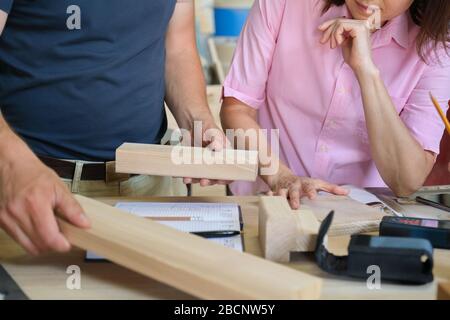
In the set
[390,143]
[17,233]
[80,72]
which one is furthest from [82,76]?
[390,143]

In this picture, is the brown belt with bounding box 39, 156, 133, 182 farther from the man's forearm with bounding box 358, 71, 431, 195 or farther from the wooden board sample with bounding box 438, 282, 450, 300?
the wooden board sample with bounding box 438, 282, 450, 300

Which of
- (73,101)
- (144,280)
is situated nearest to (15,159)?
(144,280)

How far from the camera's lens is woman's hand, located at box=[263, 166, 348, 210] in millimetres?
1422

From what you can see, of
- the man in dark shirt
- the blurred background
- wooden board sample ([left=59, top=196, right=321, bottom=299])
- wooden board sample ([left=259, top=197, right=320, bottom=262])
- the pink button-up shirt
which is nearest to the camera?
wooden board sample ([left=59, top=196, right=321, bottom=299])

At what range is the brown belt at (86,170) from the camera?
1.49 meters

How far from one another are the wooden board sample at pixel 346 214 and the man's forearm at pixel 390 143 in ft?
0.75

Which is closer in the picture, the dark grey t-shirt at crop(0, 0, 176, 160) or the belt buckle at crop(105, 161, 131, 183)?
the dark grey t-shirt at crop(0, 0, 176, 160)

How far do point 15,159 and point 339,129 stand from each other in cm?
92

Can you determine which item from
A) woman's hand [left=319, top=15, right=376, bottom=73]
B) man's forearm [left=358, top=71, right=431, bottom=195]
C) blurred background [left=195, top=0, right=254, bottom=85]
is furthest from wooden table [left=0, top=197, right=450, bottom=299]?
blurred background [left=195, top=0, right=254, bottom=85]

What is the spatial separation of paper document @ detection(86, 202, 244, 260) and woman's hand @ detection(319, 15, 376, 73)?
1.64 ft

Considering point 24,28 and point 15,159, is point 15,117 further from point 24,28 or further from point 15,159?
point 15,159

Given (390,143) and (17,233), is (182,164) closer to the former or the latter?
(17,233)

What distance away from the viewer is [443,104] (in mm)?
1633

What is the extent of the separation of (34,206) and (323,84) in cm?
93
